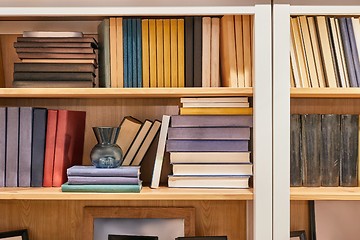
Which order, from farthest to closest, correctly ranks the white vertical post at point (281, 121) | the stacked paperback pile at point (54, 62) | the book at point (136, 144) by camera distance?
the book at point (136, 144)
the stacked paperback pile at point (54, 62)
the white vertical post at point (281, 121)

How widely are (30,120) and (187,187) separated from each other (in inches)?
21.8

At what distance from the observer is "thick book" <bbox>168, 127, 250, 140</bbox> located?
1.76 meters

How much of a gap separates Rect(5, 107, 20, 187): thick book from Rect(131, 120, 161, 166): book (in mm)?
387

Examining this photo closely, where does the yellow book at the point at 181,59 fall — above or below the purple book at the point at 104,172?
above

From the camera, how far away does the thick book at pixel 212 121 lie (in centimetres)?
177

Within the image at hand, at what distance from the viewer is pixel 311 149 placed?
5.84 ft

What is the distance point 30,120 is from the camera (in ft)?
5.83

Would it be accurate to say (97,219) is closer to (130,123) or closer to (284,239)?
(130,123)

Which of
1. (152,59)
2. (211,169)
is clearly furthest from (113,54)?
(211,169)

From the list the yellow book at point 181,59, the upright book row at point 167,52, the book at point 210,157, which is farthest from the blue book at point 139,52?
the book at point 210,157

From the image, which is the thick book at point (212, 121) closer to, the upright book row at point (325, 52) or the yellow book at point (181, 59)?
the yellow book at point (181, 59)

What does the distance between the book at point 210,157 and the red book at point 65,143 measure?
1.15ft

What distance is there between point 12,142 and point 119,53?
45cm

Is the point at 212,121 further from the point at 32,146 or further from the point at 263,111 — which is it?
the point at 32,146
